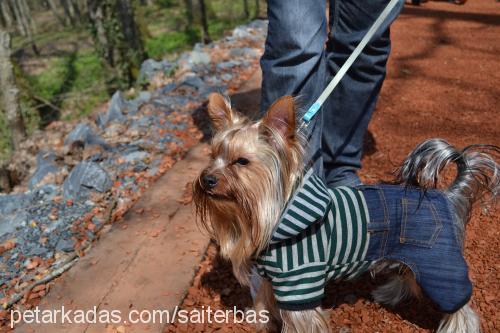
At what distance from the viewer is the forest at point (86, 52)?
734 centimetres

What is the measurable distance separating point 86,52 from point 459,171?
18.8 m

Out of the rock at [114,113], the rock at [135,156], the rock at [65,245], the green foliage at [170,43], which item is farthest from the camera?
the green foliage at [170,43]

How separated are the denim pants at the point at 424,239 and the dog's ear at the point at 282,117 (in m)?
0.52

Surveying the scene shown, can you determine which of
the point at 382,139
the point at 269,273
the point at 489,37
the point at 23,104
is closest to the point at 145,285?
the point at 269,273

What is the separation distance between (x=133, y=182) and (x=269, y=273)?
206cm

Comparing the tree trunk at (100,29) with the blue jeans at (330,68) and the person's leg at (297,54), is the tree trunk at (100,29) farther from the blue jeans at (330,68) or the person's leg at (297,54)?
the person's leg at (297,54)

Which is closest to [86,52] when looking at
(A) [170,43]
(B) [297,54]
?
(A) [170,43]

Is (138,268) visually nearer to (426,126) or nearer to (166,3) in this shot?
(426,126)

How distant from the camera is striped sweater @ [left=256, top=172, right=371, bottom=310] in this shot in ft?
6.37

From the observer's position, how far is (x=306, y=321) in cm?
211

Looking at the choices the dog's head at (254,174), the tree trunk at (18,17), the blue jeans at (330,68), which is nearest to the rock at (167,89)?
the blue jeans at (330,68)

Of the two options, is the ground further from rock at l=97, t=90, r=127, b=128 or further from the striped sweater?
rock at l=97, t=90, r=127, b=128

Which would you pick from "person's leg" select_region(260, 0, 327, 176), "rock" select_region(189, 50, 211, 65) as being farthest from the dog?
"rock" select_region(189, 50, 211, 65)

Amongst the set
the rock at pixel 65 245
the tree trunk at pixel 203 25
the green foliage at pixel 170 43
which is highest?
the rock at pixel 65 245
